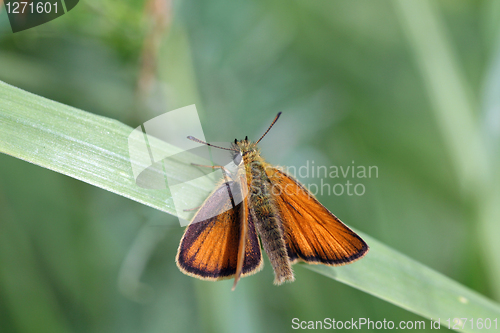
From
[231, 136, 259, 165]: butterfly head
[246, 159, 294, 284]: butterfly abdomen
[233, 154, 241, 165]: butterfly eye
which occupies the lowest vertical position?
[246, 159, 294, 284]: butterfly abdomen

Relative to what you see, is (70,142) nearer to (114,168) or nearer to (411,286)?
(114,168)

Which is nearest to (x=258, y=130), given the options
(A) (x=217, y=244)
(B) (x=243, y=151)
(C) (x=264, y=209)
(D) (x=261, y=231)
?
(B) (x=243, y=151)

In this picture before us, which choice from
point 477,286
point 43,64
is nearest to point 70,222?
point 43,64

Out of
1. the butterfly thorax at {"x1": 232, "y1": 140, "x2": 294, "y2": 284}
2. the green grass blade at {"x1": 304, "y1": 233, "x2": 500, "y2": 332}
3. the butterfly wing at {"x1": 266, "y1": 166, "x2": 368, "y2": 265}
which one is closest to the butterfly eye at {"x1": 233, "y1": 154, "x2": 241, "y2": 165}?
the butterfly thorax at {"x1": 232, "y1": 140, "x2": 294, "y2": 284}

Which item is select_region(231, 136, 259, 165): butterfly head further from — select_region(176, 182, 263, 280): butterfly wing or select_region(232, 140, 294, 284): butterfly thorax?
select_region(176, 182, 263, 280): butterfly wing

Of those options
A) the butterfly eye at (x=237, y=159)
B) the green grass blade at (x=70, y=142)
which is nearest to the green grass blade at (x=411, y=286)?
the butterfly eye at (x=237, y=159)

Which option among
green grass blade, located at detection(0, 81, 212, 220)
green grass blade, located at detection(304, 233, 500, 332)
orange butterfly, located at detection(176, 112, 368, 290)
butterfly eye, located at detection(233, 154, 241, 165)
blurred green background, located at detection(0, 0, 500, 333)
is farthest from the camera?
blurred green background, located at detection(0, 0, 500, 333)

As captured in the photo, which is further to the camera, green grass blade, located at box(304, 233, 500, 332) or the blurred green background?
the blurred green background
